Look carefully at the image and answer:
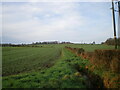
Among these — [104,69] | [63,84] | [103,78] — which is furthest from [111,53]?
[63,84]

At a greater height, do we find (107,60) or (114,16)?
(114,16)

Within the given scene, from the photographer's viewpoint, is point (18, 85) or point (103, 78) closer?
point (18, 85)

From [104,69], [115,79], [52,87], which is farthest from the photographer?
[104,69]

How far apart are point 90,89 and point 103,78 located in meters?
2.06

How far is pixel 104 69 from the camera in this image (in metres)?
11.1

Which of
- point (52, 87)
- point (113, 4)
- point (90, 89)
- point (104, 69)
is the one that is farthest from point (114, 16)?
point (52, 87)

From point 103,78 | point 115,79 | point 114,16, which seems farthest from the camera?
point 114,16

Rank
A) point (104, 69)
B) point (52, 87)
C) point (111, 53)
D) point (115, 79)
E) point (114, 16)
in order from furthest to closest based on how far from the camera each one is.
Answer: point (114, 16)
point (111, 53)
point (104, 69)
point (115, 79)
point (52, 87)

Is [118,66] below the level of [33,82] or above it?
above

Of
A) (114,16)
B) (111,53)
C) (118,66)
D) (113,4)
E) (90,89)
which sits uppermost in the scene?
(113,4)

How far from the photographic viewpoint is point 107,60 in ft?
38.1

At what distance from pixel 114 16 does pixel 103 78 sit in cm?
1175

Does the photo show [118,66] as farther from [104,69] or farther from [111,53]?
[111,53]

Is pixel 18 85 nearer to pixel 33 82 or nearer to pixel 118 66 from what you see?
pixel 33 82
